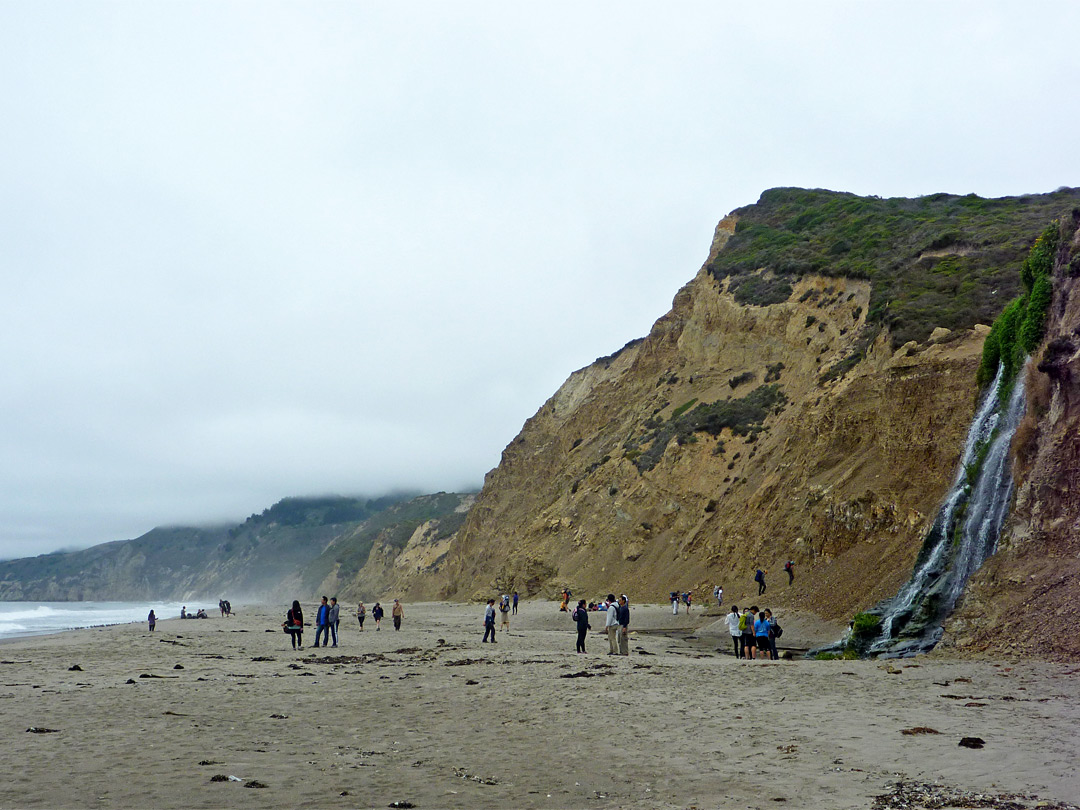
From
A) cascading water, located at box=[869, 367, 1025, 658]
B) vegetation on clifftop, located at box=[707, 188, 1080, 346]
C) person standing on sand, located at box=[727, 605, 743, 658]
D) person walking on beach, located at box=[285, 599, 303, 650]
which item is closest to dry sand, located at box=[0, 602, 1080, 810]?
cascading water, located at box=[869, 367, 1025, 658]

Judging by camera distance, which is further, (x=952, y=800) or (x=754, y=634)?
(x=754, y=634)

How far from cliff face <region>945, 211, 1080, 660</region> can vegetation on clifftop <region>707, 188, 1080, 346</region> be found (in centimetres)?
1432

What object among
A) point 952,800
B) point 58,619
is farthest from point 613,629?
point 58,619

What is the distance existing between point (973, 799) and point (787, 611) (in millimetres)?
21242

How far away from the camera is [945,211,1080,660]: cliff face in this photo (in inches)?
593

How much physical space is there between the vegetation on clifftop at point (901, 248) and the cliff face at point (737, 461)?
135cm

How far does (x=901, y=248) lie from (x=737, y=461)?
15.3 meters

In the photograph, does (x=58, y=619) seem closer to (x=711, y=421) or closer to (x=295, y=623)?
(x=711, y=421)

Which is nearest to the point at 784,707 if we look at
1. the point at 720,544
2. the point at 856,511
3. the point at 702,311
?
the point at 856,511

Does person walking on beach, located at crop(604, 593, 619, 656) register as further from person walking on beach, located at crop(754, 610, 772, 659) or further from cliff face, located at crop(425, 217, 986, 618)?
cliff face, located at crop(425, 217, 986, 618)

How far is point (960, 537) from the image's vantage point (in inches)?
782

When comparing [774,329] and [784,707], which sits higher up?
[774,329]

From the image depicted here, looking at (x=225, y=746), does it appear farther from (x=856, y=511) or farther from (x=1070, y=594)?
(x=856, y=511)

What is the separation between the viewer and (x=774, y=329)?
50.6m
